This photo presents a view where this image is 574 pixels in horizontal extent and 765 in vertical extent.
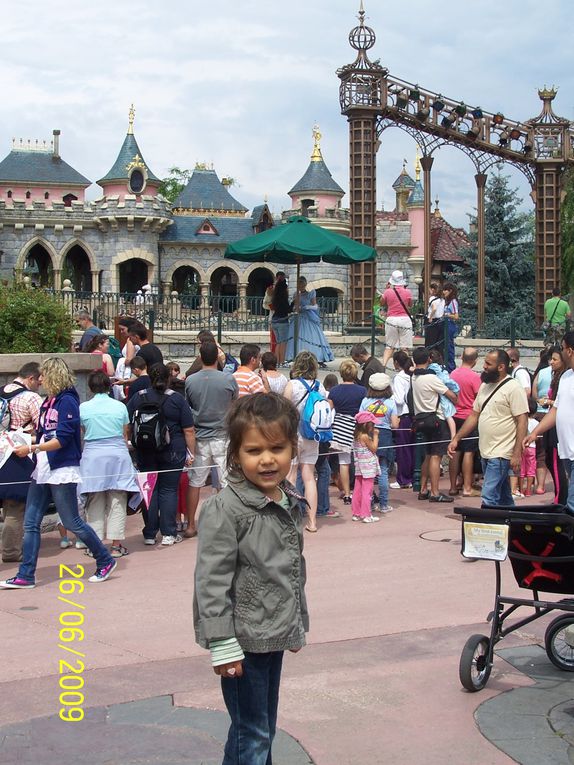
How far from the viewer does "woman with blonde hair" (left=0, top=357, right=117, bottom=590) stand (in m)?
7.22

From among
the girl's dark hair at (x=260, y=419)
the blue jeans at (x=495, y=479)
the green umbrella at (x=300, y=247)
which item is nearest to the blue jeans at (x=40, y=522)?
the blue jeans at (x=495, y=479)

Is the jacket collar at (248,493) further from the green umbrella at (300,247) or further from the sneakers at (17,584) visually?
the green umbrella at (300,247)

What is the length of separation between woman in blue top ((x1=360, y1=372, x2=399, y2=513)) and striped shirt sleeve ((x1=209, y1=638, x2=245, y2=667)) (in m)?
6.74

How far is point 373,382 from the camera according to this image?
9961 mm

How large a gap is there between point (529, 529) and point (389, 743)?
4.43 ft

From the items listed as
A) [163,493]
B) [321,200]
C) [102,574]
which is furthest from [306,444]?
[321,200]

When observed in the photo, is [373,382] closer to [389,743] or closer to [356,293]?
[389,743]

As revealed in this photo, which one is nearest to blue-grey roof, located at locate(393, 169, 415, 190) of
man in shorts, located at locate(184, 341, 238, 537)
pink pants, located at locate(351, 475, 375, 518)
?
pink pants, located at locate(351, 475, 375, 518)

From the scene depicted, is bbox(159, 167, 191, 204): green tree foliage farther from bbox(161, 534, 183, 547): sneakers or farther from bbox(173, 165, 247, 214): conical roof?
bbox(161, 534, 183, 547): sneakers

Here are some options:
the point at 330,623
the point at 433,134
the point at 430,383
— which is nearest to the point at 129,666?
the point at 330,623

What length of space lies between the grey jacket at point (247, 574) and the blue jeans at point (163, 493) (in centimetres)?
520

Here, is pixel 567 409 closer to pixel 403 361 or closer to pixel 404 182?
pixel 403 361

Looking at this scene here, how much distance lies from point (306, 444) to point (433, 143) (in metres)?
16.4
